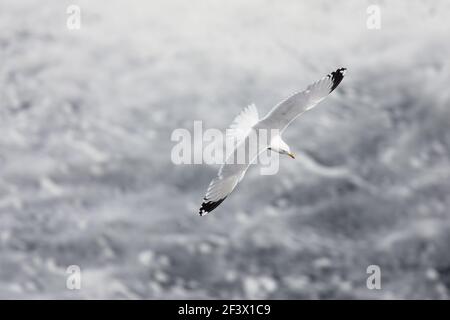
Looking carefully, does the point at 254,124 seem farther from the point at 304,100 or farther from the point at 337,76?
the point at 337,76

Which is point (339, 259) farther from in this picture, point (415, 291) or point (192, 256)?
point (192, 256)

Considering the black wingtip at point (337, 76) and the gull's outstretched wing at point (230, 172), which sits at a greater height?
the black wingtip at point (337, 76)

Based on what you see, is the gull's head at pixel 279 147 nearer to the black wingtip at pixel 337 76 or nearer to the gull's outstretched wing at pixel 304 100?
the gull's outstretched wing at pixel 304 100

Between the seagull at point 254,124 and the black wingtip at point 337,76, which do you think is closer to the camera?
the seagull at point 254,124

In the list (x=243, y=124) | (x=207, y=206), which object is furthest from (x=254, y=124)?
(x=207, y=206)

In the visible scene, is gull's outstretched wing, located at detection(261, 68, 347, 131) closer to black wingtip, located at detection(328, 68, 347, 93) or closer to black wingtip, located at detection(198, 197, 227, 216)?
black wingtip, located at detection(328, 68, 347, 93)

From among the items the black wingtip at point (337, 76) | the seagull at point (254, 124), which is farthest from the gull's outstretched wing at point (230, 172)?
the black wingtip at point (337, 76)
